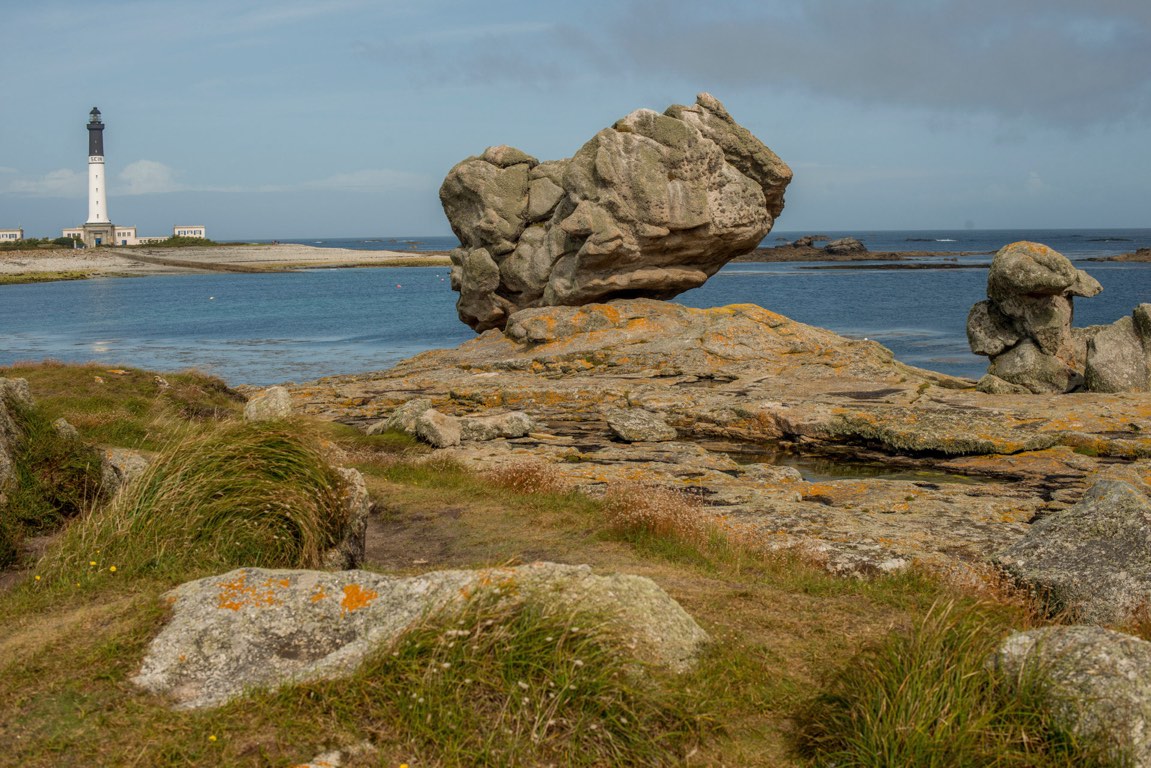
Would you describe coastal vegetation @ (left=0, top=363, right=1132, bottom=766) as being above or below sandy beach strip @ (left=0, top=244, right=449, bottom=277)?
below

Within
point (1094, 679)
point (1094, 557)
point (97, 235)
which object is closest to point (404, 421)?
point (1094, 557)

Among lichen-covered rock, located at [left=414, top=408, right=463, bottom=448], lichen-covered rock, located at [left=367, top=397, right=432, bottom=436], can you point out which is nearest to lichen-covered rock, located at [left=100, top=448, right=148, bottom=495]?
lichen-covered rock, located at [left=414, top=408, right=463, bottom=448]

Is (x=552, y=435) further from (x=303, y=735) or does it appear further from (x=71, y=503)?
(x=303, y=735)

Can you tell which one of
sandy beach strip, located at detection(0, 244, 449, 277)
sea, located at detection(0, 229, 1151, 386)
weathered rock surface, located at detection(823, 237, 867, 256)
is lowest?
sea, located at detection(0, 229, 1151, 386)

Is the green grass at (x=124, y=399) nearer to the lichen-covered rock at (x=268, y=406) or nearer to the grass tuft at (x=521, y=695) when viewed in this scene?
the lichen-covered rock at (x=268, y=406)

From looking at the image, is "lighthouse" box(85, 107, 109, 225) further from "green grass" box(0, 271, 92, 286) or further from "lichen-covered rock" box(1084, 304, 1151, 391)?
"lichen-covered rock" box(1084, 304, 1151, 391)

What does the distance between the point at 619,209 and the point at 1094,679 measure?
26.8 m

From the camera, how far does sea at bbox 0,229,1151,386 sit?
2239 inches

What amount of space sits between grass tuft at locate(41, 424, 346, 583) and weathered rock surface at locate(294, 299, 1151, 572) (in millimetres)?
5574

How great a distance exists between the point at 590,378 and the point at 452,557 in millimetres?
15534

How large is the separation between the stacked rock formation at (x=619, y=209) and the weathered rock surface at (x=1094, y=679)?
26.2m

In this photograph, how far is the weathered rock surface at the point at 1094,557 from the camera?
964 cm

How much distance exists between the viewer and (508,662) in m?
6.96

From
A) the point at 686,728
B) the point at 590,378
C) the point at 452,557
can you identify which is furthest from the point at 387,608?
the point at 590,378
